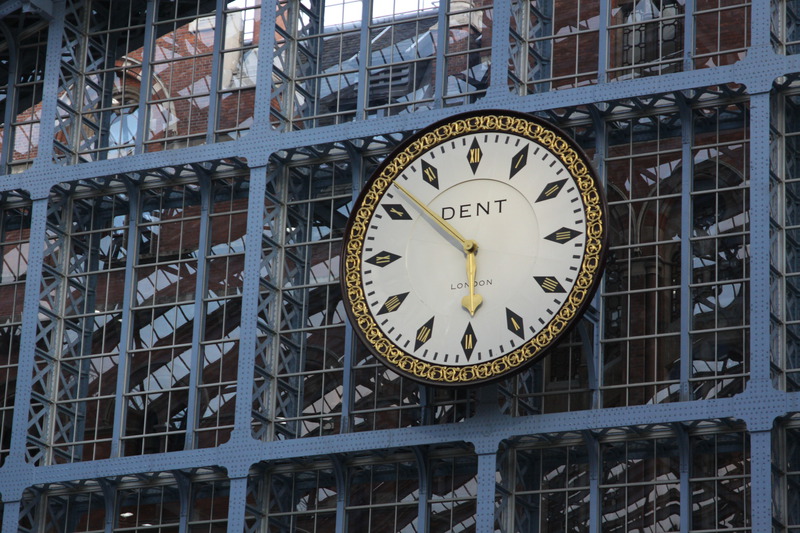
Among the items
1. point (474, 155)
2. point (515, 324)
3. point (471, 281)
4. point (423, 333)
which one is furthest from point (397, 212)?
point (515, 324)

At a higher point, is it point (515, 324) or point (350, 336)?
point (350, 336)

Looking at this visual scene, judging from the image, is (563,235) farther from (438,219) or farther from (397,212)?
(397,212)

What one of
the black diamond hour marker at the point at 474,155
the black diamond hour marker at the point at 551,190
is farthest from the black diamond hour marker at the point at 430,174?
the black diamond hour marker at the point at 551,190

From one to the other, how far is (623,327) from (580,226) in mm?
1711

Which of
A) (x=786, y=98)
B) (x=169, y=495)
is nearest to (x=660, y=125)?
(x=786, y=98)

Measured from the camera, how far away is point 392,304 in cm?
3153

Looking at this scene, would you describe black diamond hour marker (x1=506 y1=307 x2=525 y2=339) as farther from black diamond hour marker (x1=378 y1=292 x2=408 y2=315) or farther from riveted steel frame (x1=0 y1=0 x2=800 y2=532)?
black diamond hour marker (x1=378 y1=292 x2=408 y2=315)

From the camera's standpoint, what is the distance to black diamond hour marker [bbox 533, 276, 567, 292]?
3055cm

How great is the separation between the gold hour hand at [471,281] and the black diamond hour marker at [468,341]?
0.24m

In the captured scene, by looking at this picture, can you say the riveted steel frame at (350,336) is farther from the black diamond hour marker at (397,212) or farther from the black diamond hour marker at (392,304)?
the black diamond hour marker at (397,212)

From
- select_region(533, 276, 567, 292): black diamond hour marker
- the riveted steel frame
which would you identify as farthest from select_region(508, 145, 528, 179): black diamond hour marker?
select_region(533, 276, 567, 292): black diamond hour marker

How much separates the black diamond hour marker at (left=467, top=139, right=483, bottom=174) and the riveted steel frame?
1.10m

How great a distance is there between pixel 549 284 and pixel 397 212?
2.67m

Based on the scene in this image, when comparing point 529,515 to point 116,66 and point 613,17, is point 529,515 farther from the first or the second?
point 116,66
